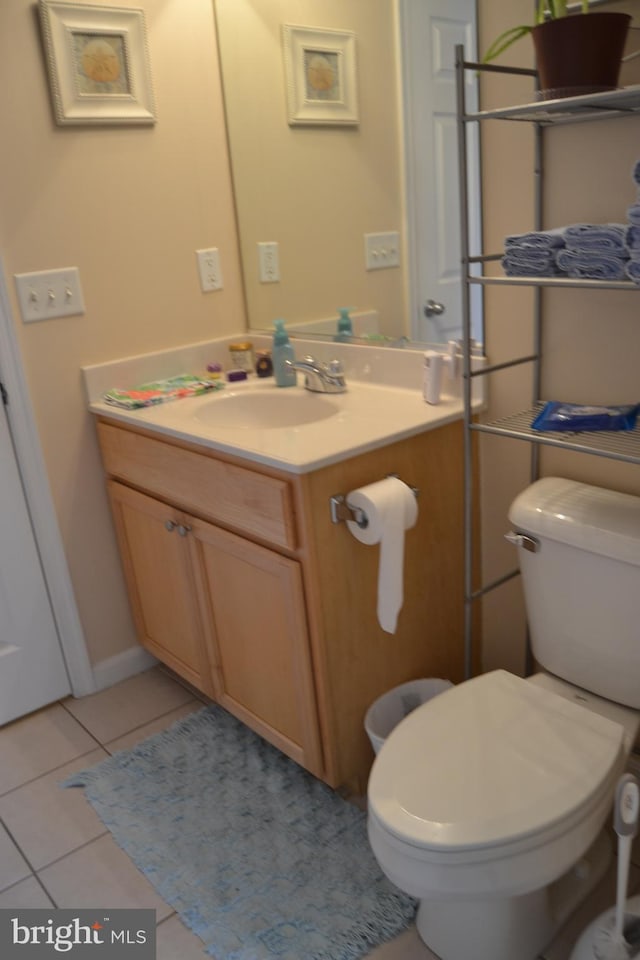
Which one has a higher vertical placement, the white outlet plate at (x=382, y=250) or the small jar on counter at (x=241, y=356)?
the white outlet plate at (x=382, y=250)

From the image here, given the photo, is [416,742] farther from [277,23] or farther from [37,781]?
[277,23]

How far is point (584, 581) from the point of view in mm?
1392

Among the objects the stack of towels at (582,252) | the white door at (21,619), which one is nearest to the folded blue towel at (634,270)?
the stack of towels at (582,252)

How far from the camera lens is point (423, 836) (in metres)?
1.14

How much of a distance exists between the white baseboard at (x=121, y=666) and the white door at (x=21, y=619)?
3.6 inches

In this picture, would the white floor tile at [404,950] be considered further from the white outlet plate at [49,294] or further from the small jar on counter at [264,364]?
the white outlet plate at [49,294]

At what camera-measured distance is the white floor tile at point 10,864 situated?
161cm

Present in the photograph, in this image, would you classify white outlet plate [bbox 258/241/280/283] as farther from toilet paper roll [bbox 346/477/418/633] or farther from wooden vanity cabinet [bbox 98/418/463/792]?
toilet paper roll [bbox 346/477/418/633]

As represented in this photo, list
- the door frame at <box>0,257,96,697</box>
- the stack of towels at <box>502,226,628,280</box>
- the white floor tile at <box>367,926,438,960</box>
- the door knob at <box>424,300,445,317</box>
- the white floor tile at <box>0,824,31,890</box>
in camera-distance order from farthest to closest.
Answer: the door frame at <box>0,257,96,697</box> < the door knob at <box>424,300,445,317</box> < the white floor tile at <box>0,824,31,890</box> < the white floor tile at <box>367,926,438,960</box> < the stack of towels at <box>502,226,628,280</box>

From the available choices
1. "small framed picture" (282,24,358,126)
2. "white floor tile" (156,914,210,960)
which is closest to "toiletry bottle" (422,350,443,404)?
"small framed picture" (282,24,358,126)

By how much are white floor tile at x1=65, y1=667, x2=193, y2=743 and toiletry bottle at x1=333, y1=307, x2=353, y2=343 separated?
109 cm

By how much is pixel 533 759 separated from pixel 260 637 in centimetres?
67

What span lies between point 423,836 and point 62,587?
4.27 ft

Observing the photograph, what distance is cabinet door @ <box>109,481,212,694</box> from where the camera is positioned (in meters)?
1.90
